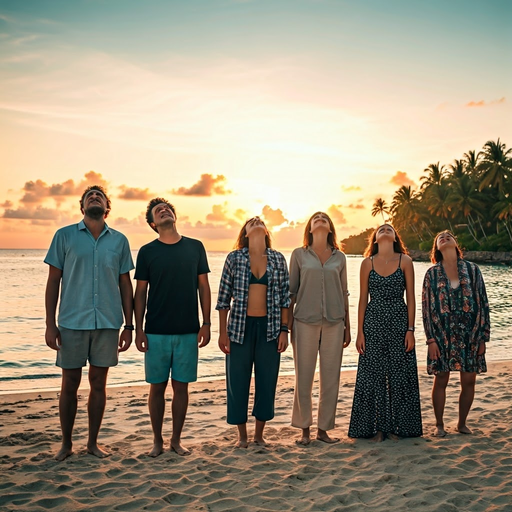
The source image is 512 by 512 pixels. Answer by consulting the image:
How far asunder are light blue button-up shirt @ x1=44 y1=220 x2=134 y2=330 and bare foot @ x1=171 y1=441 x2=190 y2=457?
1.23 m

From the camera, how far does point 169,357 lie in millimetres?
4797

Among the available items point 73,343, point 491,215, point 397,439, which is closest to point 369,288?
point 397,439

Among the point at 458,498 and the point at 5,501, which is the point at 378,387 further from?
the point at 5,501

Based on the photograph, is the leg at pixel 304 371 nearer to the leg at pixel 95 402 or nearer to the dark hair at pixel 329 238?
the dark hair at pixel 329 238

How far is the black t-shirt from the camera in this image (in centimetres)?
475

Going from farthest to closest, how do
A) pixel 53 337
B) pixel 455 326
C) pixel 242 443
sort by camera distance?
pixel 455 326, pixel 242 443, pixel 53 337

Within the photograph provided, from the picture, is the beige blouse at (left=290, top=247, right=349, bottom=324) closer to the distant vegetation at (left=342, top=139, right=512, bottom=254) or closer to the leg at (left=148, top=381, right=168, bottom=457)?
the leg at (left=148, top=381, right=168, bottom=457)

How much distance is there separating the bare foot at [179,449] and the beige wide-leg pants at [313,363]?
1066 mm

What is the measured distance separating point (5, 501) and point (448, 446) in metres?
3.75

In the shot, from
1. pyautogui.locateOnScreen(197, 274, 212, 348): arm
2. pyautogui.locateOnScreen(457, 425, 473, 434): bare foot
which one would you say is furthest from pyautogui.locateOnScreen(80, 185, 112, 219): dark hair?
pyautogui.locateOnScreen(457, 425, 473, 434): bare foot

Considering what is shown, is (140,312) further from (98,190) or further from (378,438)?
(378,438)

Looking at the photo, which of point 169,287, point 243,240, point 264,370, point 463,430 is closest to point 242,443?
point 264,370

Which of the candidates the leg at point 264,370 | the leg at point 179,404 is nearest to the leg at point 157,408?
the leg at point 179,404

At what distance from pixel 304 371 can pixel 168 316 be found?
144 centimetres
